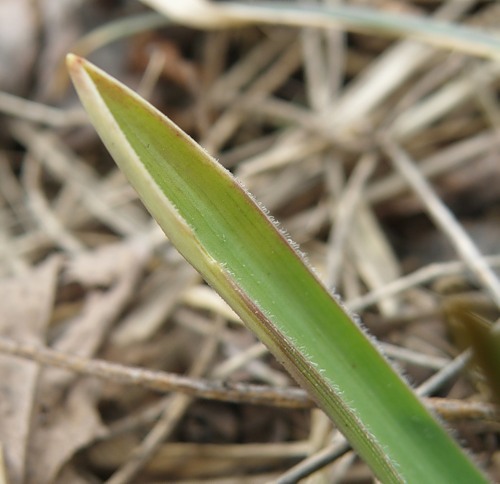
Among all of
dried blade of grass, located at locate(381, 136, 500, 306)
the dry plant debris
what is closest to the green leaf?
the dry plant debris

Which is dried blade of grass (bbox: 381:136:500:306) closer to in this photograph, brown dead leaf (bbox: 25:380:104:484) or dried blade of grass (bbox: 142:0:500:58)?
dried blade of grass (bbox: 142:0:500:58)

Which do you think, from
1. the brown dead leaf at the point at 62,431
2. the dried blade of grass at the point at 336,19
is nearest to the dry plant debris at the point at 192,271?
the brown dead leaf at the point at 62,431

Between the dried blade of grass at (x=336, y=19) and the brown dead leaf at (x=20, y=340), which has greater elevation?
the dried blade of grass at (x=336, y=19)

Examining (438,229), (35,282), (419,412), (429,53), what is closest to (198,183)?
(419,412)

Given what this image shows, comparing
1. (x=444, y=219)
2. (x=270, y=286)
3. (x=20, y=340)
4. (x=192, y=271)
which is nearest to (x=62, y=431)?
(x=20, y=340)

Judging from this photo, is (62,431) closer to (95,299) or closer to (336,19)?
(95,299)

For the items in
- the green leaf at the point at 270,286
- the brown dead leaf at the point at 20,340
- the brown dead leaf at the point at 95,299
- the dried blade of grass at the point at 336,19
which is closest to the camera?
the green leaf at the point at 270,286

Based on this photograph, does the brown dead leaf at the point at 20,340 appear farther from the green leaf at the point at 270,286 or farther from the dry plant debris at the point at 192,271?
the green leaf at the point at 270,286
